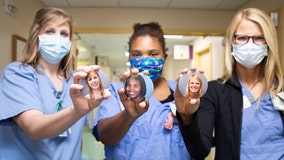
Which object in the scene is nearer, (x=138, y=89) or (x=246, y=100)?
(x=138, y=89)

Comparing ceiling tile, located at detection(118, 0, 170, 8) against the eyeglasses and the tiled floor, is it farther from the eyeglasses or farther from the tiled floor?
the eyeglasses

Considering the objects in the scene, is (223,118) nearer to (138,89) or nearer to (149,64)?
(149,64)

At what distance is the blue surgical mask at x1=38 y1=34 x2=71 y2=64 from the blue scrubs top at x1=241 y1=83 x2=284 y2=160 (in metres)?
0.81

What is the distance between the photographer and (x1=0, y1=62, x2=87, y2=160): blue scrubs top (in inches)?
36.6

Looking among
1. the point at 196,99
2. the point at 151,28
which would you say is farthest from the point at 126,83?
the point at 151,28

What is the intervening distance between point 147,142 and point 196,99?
0.91 ft

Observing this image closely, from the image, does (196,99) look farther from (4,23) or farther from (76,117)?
(4,23)

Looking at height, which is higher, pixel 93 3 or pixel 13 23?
pixel 93 3

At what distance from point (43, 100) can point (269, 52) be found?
3.16 feet

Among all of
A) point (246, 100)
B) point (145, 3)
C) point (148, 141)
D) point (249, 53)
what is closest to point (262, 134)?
point (246, 100)

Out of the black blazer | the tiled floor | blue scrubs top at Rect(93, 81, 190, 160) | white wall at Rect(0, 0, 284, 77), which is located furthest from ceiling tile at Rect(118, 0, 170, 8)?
blue scrubs top at Rect(93, 81, 190, 160)

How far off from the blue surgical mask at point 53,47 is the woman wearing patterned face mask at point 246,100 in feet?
2.09

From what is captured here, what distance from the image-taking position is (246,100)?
1.11 meters

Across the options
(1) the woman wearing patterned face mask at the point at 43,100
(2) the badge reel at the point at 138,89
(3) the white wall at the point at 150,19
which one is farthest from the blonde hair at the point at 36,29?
(3) the white wall at the point at 150,19
